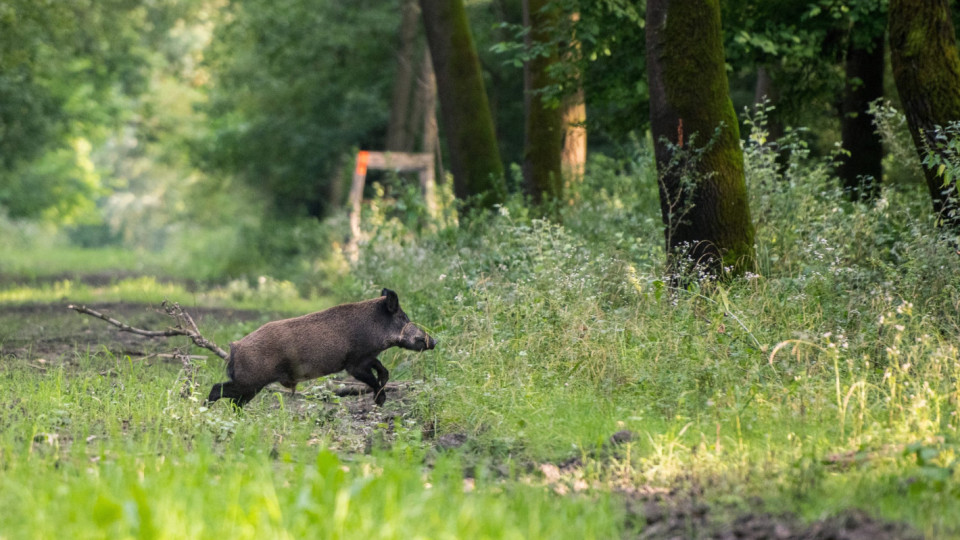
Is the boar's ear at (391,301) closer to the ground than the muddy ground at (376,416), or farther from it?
farther from it

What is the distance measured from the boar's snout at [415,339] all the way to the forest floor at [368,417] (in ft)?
1.49

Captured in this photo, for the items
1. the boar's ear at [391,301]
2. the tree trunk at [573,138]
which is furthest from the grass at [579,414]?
the tree trunk at [573,138]

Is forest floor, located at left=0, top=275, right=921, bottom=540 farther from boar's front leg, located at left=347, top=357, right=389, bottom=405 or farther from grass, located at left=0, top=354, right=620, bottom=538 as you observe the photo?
grass, located at left=0, top=354, right=620, bottom=538

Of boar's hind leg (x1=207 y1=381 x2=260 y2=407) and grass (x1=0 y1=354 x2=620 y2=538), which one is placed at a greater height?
grass (x1=0 y1=354 x2=620 y2=538)

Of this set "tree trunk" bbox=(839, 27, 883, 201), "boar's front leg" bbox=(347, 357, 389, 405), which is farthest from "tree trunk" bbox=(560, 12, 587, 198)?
"boar's front leg" bbox=(347, 357, 389, 405)

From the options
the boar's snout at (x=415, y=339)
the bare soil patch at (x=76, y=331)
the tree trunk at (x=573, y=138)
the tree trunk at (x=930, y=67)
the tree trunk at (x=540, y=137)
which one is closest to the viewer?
the boar's snout at (x=415, y=339)

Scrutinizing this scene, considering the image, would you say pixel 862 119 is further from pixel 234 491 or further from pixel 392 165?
pixel 234 491

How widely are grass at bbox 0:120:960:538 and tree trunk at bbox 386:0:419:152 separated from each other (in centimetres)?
1690

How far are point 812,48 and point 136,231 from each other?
83.2 metres

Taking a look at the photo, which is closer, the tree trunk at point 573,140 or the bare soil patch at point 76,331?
the bare soil patch at point 76,331

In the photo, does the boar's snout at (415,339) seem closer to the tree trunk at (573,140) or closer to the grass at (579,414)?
the grass at (579,414)

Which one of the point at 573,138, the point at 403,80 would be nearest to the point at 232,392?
the point at 573,138

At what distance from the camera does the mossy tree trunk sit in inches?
430

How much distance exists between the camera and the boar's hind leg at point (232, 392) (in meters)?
9.06
